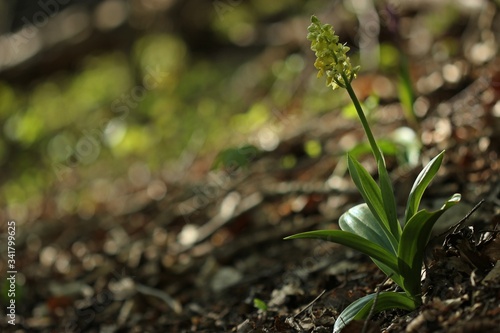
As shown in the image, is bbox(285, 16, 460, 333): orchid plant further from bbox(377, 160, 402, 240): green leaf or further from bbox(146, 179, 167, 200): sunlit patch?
bbox(146, 179, 167, 200): sunlit patch

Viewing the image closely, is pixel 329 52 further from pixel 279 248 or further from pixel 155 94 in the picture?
pixel 155 94

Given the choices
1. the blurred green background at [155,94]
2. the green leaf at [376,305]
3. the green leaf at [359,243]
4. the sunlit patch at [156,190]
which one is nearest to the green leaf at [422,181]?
the green leaf at [359,243]

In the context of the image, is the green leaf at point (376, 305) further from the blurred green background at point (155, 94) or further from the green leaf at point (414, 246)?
the blurred green background at point (155, 94)

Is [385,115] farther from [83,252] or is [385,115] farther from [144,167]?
[144,167]

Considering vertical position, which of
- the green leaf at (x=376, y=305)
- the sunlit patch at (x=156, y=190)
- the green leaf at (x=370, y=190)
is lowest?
the green leaf at (x=376, y=305)

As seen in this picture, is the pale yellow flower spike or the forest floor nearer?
the pale yellow flower spike

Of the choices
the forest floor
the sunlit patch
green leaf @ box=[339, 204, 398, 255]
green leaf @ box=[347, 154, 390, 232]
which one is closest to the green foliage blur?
the sunlit patch
